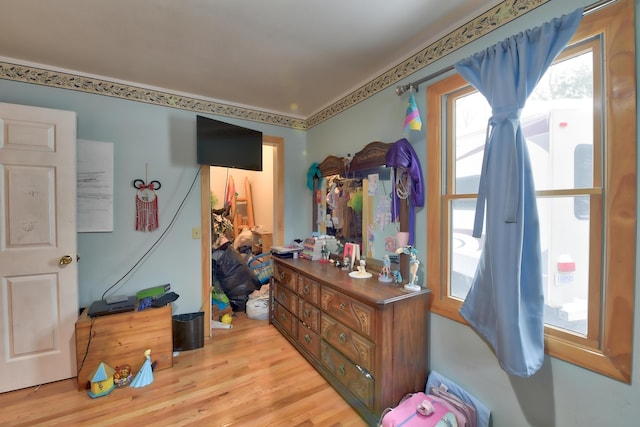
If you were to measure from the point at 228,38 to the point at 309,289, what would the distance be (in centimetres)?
190

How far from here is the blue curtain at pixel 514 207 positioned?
116 cm

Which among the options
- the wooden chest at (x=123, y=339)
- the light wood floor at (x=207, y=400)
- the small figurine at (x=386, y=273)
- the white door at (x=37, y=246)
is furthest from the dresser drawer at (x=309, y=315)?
the white door at (x=37, y=246)

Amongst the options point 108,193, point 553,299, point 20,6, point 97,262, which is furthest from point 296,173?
point 553,299

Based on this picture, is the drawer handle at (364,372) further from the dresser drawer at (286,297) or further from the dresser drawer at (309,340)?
the dresser drawer at (286,297)

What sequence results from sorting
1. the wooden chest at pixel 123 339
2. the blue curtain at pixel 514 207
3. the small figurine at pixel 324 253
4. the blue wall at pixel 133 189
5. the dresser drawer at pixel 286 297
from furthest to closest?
the small figurine at pixel 324 253, the dresser drawer at pixel 286 297, the blue wall at pixel 133 189, the wooden chest at pixel 123 339, the blue curtain at pixel 514 207

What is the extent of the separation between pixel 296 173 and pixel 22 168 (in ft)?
7.50

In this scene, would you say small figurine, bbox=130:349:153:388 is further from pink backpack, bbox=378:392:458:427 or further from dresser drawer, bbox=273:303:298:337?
pink backpack, bbox=378:392:458:427

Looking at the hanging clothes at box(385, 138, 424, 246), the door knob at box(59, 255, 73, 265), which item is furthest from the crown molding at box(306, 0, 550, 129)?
the door knob at box(59, 255, 73, 265)

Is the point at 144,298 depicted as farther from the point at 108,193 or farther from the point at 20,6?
the point at 20,6

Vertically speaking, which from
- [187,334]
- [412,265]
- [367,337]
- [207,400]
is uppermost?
[412,265]

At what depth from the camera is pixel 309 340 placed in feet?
7.11

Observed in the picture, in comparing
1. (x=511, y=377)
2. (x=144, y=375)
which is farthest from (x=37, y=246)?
(x=511, y=377)

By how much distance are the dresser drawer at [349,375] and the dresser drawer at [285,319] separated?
0.47 m

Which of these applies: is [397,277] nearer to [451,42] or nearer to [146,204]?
[451,42]
